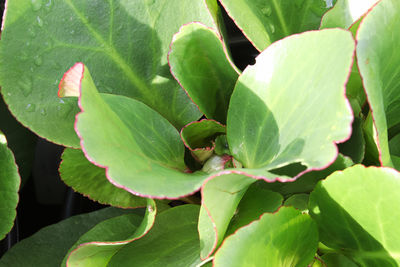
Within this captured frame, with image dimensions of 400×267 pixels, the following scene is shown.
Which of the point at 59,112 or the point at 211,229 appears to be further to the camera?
the point at 59,112

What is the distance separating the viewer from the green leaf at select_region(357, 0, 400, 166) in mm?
349

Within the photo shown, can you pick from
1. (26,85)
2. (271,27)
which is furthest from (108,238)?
(271,27)

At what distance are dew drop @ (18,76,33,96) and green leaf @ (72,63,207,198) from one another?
A: 0.10 m

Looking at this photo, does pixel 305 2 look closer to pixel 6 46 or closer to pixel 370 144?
pixel 370 144

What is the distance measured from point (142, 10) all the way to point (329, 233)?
0.27 m

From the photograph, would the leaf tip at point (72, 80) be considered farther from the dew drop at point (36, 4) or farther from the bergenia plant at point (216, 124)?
the dew drop at point (36, 4)

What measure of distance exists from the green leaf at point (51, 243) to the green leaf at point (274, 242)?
248mm

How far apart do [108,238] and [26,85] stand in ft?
0.55

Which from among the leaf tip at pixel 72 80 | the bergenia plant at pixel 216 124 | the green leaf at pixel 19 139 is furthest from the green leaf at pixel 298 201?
the green leaf at pixel 19 139

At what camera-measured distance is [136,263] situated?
0.44 meters

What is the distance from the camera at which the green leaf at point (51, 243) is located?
1.79 ft

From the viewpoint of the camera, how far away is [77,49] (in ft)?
1.53

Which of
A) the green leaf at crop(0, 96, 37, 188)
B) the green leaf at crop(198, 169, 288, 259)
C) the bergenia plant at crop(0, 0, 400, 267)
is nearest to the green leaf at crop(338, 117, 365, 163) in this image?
the bergenia plant at crop(0, 0, 400, 267)

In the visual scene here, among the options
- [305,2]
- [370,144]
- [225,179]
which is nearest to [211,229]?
[225,179]
